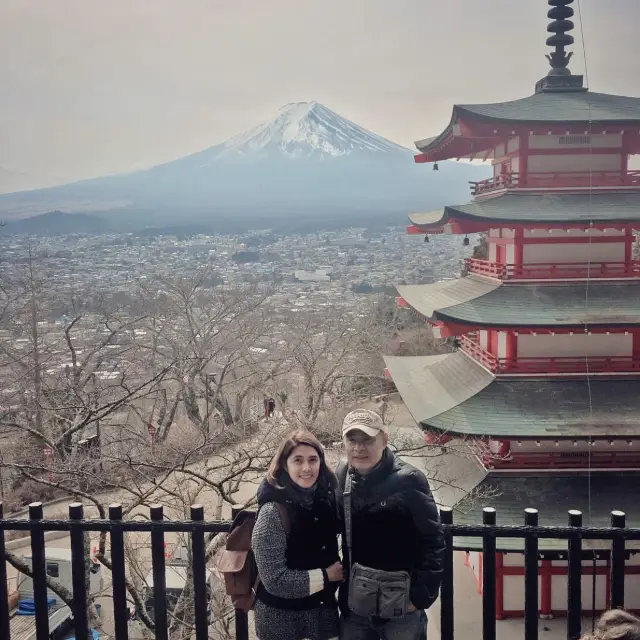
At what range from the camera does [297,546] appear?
2727 mm

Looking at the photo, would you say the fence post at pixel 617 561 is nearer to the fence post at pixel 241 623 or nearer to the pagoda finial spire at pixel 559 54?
the fence post at pixel 241 623

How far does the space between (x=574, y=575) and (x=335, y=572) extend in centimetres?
147

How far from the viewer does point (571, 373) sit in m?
9.64

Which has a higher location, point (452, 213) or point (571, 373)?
point (452, 213)

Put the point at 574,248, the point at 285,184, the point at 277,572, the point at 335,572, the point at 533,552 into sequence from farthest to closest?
1. the point at 285,184
2. the point at 574,248
3. the point at 533,552
4. the point at 335,572
5. the point at 277,572

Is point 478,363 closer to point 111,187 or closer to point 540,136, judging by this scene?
point 540,136

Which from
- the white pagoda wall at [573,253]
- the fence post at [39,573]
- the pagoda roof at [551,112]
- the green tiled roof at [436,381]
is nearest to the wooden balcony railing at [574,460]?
the green tiled roof at [436,381]

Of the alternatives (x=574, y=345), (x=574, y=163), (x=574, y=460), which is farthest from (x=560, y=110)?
(x=574, y=460)

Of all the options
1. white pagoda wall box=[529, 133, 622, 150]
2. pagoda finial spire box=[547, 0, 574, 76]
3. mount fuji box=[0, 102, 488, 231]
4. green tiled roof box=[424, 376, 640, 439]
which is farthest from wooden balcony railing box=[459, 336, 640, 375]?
mount fuji box=[0, 102, 488, 231]

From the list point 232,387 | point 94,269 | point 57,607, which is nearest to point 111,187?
point 94,269

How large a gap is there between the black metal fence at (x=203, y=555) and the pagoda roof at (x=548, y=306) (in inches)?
237

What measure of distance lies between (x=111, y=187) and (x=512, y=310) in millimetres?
125241

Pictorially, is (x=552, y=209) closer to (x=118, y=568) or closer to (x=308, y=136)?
(x=118, y=568)

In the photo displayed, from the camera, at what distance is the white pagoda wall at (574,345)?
973 cm
